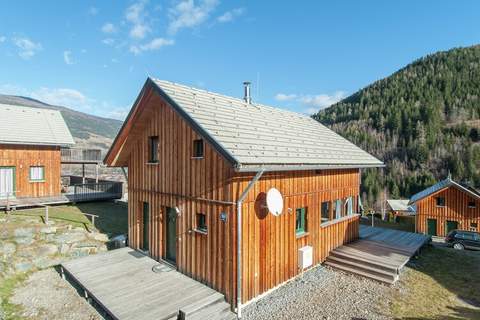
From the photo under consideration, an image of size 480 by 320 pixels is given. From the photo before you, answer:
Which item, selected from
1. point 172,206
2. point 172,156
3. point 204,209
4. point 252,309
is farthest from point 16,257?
point 252,309

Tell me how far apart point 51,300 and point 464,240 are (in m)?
24.4

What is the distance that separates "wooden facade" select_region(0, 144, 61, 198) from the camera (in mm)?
17422

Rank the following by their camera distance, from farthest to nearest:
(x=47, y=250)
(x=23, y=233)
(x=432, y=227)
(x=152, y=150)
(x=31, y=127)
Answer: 1. (x=432, y=227)
2. (x=31, y=127)
3. (x=23, y=233)
4. (x=47, y=250)
5. (x=152, y=150)

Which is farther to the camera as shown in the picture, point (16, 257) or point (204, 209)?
point (16, 257)

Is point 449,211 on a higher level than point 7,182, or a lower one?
lower

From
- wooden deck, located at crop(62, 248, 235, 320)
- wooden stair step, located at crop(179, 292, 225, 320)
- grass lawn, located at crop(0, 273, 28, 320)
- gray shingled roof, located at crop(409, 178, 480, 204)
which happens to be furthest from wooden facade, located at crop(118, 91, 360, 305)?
gray shingled roof, located at crop(409, 178, 480, 204)

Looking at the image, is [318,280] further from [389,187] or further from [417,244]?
[389,187]

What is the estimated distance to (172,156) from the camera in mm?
9703

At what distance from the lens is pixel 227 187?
7.69m

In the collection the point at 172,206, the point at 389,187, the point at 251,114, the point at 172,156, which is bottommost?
the point at 389,187

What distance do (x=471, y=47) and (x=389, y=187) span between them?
352 feet

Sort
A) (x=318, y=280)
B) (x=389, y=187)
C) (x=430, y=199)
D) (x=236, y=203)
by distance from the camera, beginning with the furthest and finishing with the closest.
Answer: (x=389, y=187)
(x=430, y=199)
(x=318, y=280)
(x=236, y=203)

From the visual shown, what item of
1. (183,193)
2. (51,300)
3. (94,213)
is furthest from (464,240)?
(94,213)

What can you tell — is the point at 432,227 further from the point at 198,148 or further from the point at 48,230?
the point at 48,230
